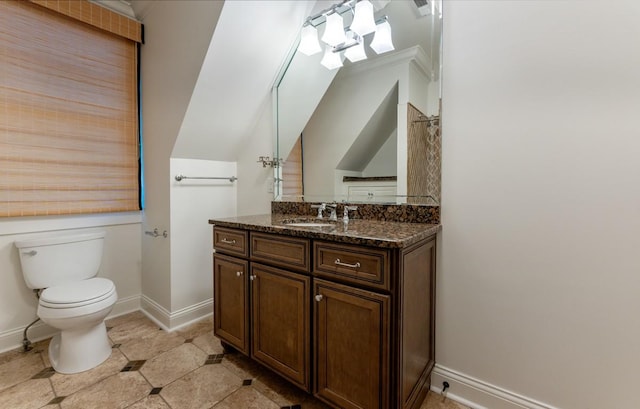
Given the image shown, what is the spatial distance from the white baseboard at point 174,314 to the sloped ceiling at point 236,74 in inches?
47.1

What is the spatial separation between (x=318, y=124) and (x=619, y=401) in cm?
201

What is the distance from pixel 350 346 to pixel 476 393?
29.0 inches

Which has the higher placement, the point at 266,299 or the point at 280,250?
the point at 280,250

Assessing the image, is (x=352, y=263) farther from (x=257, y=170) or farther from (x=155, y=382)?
(x=257, y=170)

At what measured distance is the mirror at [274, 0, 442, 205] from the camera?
4.95ft

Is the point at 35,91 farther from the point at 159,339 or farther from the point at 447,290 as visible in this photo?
the point at 447,290

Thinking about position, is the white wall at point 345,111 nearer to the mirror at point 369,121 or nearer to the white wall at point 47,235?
the mirror at point 369,121

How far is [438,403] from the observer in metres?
1.42

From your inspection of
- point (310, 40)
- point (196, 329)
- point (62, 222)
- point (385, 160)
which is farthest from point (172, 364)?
point (310, 40)

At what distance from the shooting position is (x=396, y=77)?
1.66 m

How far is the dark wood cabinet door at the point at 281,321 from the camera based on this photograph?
1.33m

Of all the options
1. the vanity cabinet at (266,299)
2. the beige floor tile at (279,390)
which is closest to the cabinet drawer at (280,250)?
the vanity cabinet at (266,299)

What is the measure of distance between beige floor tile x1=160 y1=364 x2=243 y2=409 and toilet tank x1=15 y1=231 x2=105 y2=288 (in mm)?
1100

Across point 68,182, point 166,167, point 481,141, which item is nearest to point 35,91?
point 68,182
